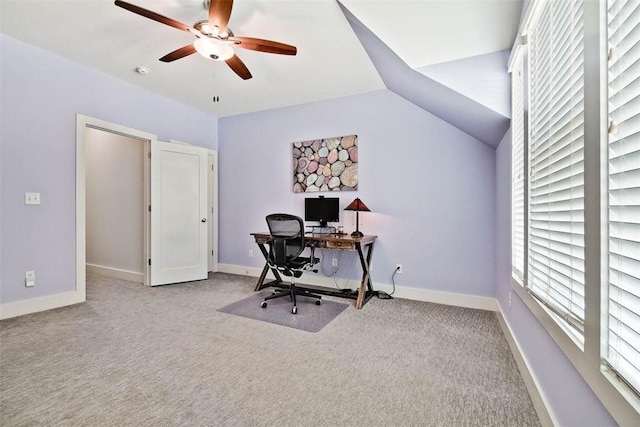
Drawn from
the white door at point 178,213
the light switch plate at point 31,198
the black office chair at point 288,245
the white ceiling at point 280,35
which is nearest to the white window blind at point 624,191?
the white ceiling at point 280,35

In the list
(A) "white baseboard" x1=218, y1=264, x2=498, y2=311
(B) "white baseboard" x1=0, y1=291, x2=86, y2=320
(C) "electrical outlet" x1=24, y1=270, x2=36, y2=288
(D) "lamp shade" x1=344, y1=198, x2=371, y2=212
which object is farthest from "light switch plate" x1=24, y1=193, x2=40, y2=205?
(D) "lamp shade" x1=344, y1=198, x2=371, y2=212

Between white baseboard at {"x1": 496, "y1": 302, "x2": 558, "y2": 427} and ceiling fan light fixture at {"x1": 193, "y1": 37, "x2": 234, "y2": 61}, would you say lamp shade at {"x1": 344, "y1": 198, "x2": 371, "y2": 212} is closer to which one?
white baseboard at {"x1": 496, "y1": 302, "x2": 558, "y2": 427}

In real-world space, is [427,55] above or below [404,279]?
above

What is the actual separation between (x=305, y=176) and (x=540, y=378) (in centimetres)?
338

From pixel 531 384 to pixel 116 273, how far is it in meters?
5.28

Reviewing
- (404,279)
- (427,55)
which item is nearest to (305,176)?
(404,279)

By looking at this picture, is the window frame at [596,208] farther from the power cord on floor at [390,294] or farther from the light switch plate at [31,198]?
the light switch plate at [31,198]

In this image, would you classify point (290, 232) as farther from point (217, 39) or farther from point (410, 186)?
point (217, 39)

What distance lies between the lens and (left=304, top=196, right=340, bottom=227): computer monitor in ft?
12.7

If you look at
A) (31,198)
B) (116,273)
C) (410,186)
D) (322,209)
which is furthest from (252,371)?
(116,273)

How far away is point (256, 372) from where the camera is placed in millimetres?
1953

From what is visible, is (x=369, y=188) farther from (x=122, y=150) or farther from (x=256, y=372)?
(x=122, y=150)

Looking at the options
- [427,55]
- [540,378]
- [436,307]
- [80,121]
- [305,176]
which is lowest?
[436,307]

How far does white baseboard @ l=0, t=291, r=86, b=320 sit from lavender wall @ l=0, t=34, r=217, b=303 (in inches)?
2.3
